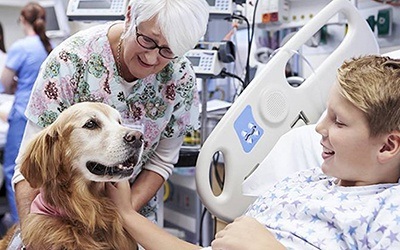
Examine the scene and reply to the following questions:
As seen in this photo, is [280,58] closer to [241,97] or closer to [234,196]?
[241,97]

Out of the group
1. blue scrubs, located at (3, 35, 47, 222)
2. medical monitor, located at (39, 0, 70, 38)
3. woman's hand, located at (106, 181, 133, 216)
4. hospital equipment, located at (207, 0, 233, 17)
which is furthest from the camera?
medical monitor, located at (39, 0, 70, 38)

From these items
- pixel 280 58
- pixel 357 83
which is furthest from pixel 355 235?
pixel 280 58

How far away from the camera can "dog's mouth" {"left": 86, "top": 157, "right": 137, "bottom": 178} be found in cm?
130

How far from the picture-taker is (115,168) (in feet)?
4.28

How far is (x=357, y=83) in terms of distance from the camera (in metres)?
1.06

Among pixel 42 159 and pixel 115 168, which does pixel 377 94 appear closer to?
pixel 115 168

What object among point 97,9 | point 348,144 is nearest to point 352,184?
point 348,144

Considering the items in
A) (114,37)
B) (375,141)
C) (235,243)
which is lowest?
(235,243)

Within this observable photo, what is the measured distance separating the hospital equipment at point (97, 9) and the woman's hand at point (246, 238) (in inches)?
58.0

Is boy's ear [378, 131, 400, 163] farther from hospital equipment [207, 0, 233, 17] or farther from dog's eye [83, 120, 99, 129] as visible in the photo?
hospital equipment [207, 0, 233, 17]

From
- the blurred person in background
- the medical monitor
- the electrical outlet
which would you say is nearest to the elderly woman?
the electrical outlet

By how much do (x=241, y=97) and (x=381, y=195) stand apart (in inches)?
24.7

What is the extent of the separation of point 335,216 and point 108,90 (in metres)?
0.75

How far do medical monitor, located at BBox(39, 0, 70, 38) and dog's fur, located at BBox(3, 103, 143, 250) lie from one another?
3.46m
